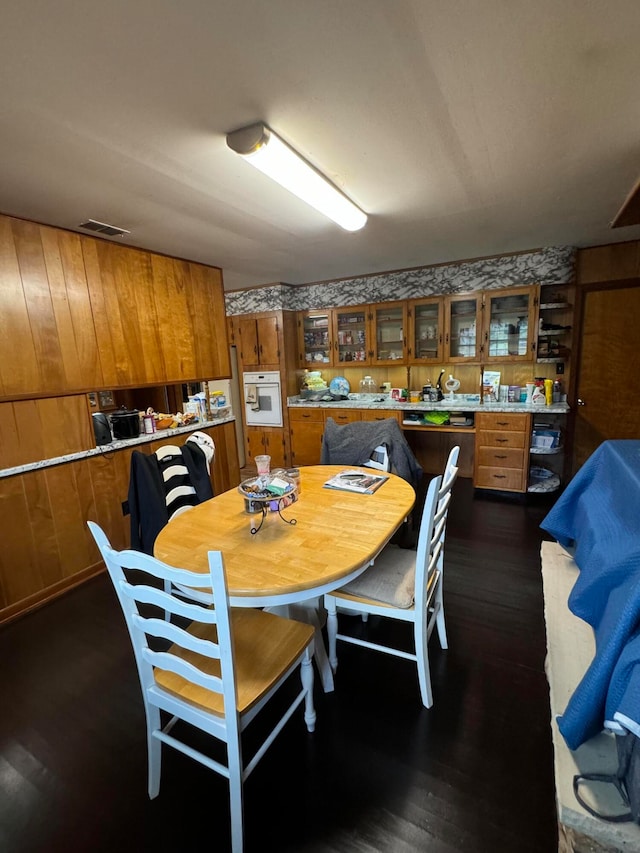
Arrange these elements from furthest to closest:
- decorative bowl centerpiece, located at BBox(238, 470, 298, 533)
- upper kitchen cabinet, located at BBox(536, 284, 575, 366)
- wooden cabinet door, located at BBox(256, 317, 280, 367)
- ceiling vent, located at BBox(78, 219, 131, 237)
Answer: wooden cabinet door, located at BBox(256, 317, 280, 367)
upper kitchen cabinet, located at BBox(536, 284, 575, 366)
ceiling vent, located at BBox(78, 219, 131, 237)
decorative bowl centerpiece, located at BBox(238, 470, 298, 533)

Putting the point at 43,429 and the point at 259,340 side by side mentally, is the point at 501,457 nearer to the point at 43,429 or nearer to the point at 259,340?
the point at 259,340

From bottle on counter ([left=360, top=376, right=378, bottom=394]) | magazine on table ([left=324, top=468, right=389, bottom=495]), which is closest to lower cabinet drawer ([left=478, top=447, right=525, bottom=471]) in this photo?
bottle on counter ([left=360, top=376, right=378, bottom=394])

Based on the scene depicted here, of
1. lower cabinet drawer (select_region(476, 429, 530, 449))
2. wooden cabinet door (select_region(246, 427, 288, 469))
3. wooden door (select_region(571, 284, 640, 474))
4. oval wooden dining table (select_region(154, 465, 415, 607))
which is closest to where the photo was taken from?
oval wooden dining table (select_region(154, 465, 415, 607))

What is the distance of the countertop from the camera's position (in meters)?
3.75

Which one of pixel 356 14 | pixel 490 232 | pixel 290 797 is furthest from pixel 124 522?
pixel 490 232

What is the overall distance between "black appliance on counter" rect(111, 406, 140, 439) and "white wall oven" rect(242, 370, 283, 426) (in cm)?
225

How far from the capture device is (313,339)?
5246 mm

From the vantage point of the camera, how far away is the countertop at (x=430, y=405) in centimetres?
375

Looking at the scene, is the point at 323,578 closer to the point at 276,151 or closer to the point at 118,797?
the point at 118,797

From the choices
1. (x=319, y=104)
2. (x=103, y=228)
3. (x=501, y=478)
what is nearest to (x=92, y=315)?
(x=103, y=228)

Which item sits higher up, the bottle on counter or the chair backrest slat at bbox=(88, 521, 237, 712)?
the bottle on counter

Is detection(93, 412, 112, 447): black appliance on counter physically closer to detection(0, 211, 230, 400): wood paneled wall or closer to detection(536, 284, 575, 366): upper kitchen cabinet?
detection(0, 211, 230, 400): wood paneled wall

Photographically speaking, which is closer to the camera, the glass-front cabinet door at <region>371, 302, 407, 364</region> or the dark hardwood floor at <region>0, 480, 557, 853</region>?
the dark hardwood floor at <region>0, 480, 557, 853</region>

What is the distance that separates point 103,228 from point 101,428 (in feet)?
4.52
